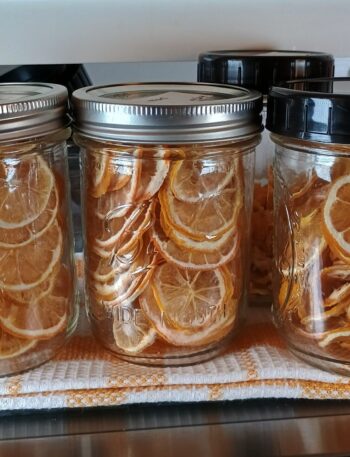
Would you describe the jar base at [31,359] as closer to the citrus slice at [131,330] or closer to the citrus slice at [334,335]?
the citrus slice at [131,330]

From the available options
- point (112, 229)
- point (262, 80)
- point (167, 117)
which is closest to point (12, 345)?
point (112, 229)

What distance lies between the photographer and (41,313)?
552 millimetres

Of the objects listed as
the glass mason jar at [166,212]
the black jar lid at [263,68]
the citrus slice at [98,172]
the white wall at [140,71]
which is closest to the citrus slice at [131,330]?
the glass mason jar at [166,212]

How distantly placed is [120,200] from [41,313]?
12 centimetres

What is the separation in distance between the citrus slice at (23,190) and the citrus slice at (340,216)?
232 mm

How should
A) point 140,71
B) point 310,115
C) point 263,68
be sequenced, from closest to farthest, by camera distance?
point 310,115, point 263,68, point 140,71

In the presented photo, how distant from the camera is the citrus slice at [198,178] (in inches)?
20.3

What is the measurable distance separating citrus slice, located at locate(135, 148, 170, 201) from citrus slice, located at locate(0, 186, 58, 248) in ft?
0.27

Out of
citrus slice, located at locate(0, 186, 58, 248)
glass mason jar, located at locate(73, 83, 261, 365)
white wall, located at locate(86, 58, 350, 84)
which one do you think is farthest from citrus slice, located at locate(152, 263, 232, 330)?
white wall, located at locate(86, 58, 350, 84)

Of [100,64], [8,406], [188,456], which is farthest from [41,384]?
[100,64]

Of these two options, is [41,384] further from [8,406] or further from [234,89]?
[234,89]

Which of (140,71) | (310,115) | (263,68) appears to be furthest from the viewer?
(140,71)

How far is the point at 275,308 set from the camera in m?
0.60

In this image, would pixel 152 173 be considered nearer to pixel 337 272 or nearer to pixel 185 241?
pixel 185 241
